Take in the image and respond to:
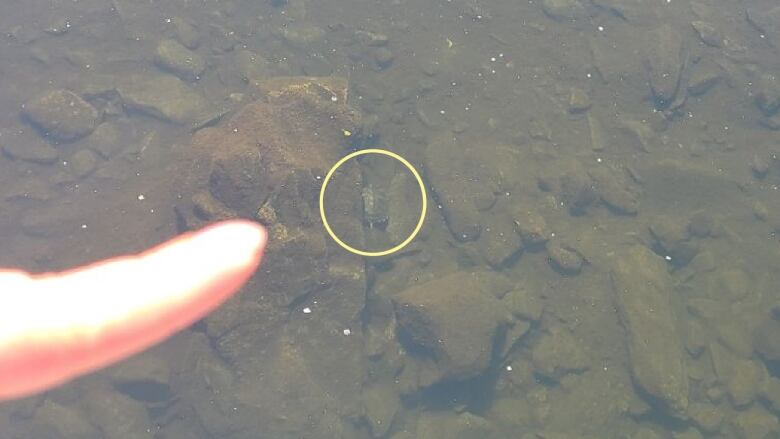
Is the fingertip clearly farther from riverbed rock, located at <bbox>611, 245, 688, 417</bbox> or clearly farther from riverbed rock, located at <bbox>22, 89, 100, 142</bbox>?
riverbed rock, located at <bbox>611, 245, 688, 417</bbox>

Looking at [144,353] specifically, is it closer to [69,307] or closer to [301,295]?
[69,307]

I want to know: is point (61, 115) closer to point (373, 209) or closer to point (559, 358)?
point (373, 209)

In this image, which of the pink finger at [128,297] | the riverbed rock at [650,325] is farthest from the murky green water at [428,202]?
the pink finger at [128,297]

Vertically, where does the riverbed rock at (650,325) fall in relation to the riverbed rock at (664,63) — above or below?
below

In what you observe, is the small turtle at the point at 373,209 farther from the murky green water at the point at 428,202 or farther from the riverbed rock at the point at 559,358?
the riverbed rock at the point at 559,358

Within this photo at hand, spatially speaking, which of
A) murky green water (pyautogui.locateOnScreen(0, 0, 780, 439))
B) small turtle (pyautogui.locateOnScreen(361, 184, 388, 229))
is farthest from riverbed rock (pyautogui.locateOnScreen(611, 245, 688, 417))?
small turtle (pyautogui.locateOnScreen(361, 184, 388, 229))
